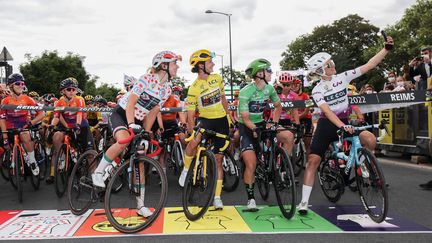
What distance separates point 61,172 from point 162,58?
10.8ft

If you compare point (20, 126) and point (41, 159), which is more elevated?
point (20, 126)

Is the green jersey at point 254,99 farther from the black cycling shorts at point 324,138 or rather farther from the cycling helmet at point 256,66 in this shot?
the black cycling shorts at point 324,138

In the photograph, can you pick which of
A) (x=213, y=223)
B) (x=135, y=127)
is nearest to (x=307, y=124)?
(x=213, y=223)

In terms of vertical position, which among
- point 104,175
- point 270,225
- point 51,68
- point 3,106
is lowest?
point 270,225

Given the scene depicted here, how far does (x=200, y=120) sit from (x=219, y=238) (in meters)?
2.30

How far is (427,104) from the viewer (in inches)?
409

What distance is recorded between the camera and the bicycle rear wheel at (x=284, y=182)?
17.9 feet

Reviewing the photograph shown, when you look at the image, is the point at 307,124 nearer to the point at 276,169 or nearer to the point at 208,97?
the point at 208,97

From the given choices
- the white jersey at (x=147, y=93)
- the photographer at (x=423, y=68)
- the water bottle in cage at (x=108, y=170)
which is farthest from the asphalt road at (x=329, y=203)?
the photographer at (x=423, y=68)

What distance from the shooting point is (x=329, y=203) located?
6.64 m

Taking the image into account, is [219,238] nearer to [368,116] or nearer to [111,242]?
[111,242]

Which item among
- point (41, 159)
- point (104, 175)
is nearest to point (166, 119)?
point (41, 159)

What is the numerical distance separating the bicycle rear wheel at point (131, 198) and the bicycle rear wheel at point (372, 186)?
96.9 inches

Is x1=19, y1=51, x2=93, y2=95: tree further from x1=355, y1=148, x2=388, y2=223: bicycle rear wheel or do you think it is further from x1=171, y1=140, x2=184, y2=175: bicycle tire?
x1=355, y1=148, x2=388, y2=223: bicycle rear wheel
